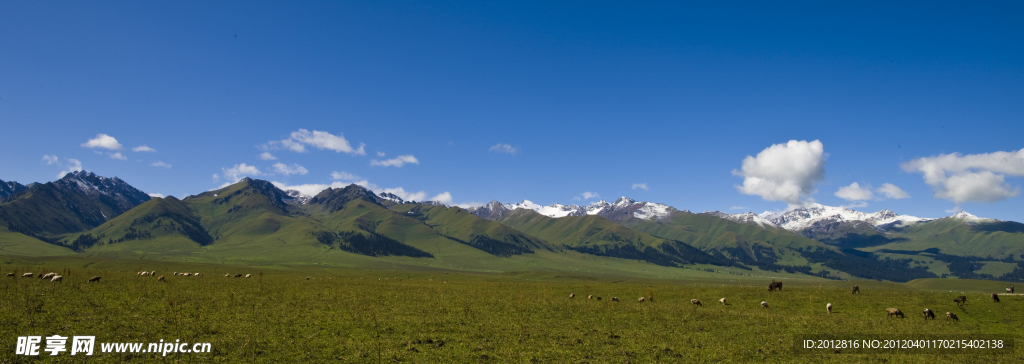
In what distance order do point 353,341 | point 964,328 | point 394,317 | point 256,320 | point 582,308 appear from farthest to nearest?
point 582,308
point 964,328
point 394,317
point 256,320
point 353,341

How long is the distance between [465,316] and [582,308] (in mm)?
12474

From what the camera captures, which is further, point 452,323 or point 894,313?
point 894,313

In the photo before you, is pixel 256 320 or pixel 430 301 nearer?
pixel 256 320

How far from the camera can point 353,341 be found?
2583cm

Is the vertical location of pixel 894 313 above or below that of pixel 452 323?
A: above

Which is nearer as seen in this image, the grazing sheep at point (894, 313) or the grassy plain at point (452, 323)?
the grassy plain at point (452, 323)

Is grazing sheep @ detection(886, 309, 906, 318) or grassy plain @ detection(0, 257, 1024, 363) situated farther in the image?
grazing sheep @ detection(886, 309, 906, 318)

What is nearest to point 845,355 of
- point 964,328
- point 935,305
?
point 964,328

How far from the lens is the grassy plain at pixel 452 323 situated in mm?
24328

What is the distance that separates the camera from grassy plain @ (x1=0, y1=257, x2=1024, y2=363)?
2433 centimetres

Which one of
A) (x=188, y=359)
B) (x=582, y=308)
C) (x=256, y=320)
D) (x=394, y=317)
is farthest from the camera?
(x=582, y=308)

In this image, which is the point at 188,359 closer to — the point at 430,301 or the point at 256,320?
the point at 256,320

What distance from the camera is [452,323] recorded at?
3266cm

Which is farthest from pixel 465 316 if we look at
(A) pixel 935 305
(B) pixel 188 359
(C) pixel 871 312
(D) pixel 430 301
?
(A) pixel 935 305
